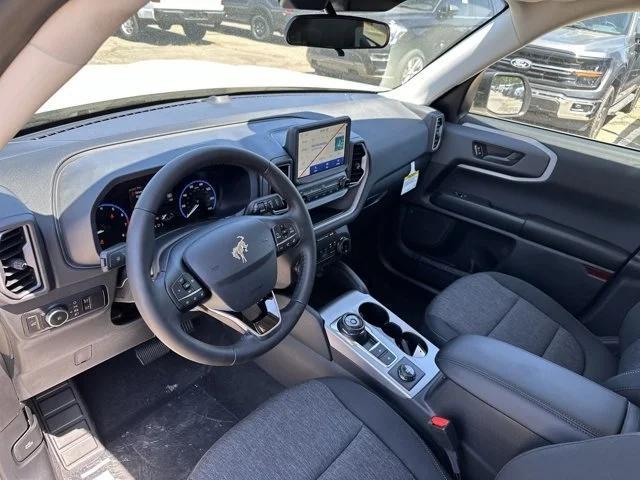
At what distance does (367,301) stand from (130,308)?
2.84ft

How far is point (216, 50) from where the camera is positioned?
6.98 feet

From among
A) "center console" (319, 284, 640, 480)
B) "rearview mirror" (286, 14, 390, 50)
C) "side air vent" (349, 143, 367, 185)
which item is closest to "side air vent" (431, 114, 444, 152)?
"side air vent" (349, 143, 367, 185)

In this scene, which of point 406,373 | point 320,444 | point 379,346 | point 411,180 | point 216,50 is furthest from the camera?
point 411,180

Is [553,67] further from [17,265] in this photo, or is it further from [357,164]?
[17,265]

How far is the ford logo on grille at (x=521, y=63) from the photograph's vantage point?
91.6 inches

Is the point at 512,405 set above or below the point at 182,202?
below

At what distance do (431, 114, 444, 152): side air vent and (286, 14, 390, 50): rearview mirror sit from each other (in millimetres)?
902

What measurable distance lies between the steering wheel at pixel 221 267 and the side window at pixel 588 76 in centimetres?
142

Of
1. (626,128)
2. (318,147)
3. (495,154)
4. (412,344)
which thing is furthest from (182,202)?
(626,128)

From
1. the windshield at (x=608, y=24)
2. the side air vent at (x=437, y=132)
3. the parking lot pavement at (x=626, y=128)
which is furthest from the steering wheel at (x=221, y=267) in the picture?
the parking lot pavement at (x=626, y=128)

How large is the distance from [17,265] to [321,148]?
40.8 inches

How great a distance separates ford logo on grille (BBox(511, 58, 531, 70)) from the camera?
7.63 feet

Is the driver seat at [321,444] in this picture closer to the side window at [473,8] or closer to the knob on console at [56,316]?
the knob on console at [56,316]

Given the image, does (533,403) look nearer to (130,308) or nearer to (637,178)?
(130,308)
